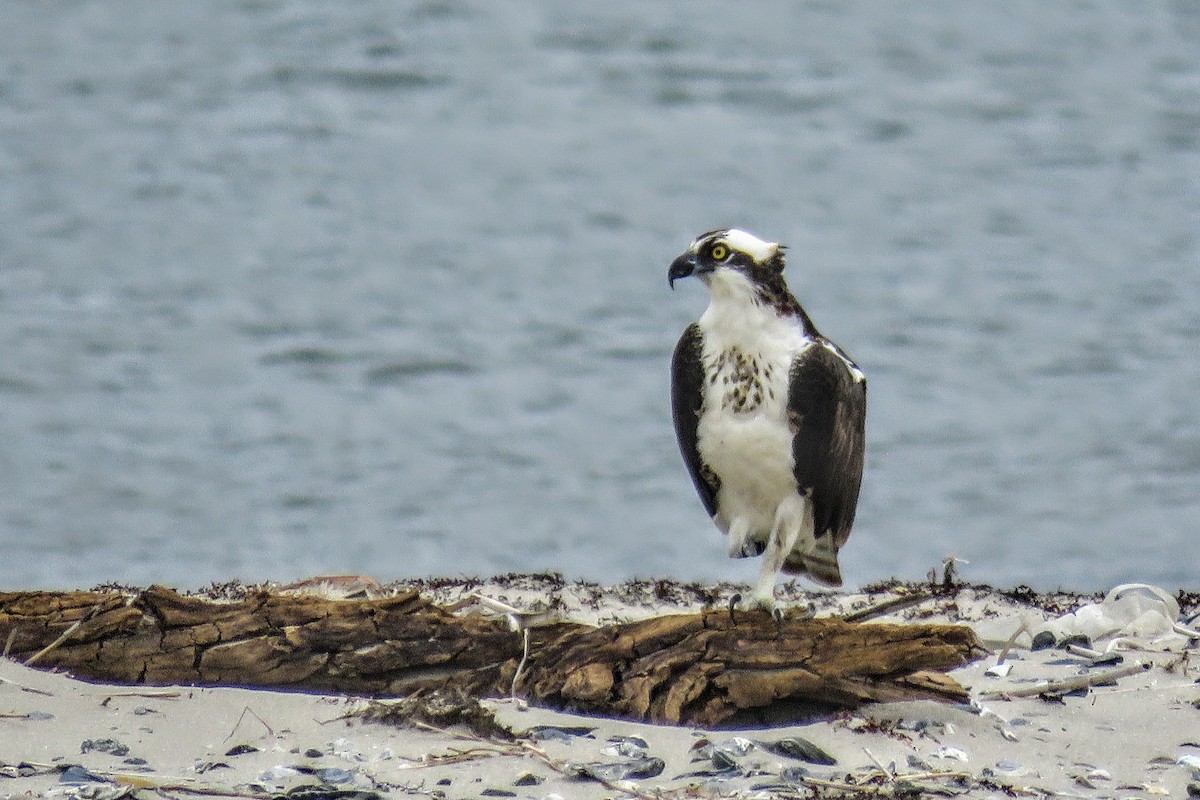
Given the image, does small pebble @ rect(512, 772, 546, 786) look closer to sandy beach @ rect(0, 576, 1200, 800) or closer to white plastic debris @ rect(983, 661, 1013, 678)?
sandy beach @ rect(0, 576, 1200, 800)

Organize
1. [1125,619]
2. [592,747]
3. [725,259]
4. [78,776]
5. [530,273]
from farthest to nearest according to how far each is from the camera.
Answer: [530,273] → [1125,619] → [725,259] → [592,747] → [78,776]

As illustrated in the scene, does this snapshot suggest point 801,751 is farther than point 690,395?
No

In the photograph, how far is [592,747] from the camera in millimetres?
4828

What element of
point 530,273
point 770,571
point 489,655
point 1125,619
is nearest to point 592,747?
point 489,655

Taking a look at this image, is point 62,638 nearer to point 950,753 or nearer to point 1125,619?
point 950,753

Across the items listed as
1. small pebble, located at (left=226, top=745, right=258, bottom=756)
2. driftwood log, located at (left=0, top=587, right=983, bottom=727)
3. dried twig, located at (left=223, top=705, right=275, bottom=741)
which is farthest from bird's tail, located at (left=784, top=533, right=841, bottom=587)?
small pebble, located at (left=226, top=745, right=258, bottom=756)

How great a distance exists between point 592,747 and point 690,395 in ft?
4.28

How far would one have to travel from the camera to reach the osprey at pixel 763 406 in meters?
5.50

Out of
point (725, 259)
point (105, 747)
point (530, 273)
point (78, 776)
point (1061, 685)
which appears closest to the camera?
point (78, 776)

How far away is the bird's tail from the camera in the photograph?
595 centimetres

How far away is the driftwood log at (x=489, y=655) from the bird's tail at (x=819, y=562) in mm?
785

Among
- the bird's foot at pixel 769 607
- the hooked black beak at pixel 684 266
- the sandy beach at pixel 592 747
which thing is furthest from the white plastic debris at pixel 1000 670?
the hooked black beak at pixel 684 266

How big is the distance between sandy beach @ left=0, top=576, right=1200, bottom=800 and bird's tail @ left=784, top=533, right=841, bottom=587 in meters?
0.65

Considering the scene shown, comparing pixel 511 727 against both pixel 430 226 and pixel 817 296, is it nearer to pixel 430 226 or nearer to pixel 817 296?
pixel 817 296
